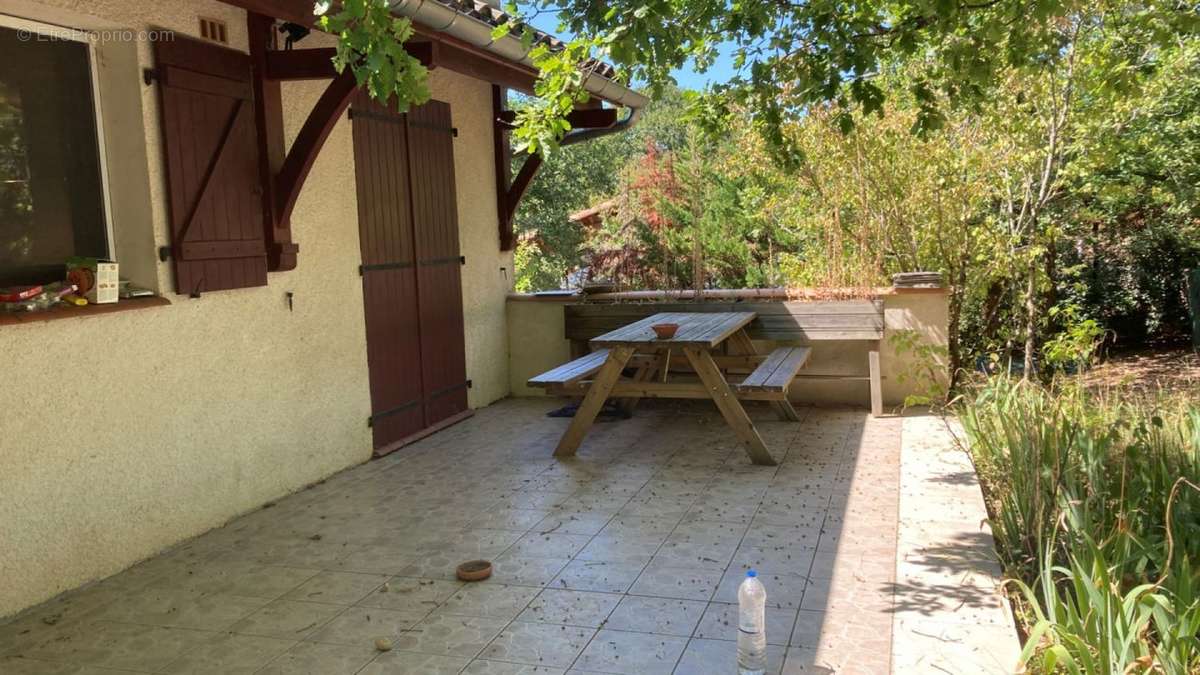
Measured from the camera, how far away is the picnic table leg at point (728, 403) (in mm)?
5180

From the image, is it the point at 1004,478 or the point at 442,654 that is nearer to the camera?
the point at 442,654

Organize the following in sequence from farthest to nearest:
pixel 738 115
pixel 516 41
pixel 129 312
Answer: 1. pixel 738 115
2. pixel 516 41
3. pixel 129 312

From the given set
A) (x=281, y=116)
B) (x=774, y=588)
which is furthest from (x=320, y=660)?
(x=281, y=116)

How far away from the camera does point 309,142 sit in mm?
4652

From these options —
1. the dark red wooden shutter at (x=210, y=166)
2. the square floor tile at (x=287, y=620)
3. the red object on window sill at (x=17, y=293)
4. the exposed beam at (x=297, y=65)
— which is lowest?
the square floor tile at (x=287, y=620)

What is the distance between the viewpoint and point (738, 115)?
285 inches

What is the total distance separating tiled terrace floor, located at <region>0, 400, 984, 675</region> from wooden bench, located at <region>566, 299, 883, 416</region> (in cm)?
128

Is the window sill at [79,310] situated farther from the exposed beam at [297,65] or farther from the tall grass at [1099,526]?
the tall grass at [1099,526]

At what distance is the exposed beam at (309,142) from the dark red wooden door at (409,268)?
904 mm

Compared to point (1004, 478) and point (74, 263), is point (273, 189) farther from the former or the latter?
point (1004, 478)

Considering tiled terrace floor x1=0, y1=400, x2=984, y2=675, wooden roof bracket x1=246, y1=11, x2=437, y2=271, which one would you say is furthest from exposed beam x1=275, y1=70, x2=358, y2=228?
tiled terrace floor x1=0, y1=400, x2=984, y2=675

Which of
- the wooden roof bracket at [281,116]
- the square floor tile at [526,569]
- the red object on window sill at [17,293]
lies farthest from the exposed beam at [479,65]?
the square floor tile at [526,569]

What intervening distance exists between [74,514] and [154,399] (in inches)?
23.8

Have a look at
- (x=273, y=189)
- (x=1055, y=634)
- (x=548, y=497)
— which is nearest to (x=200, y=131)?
(x=273, y=189)
